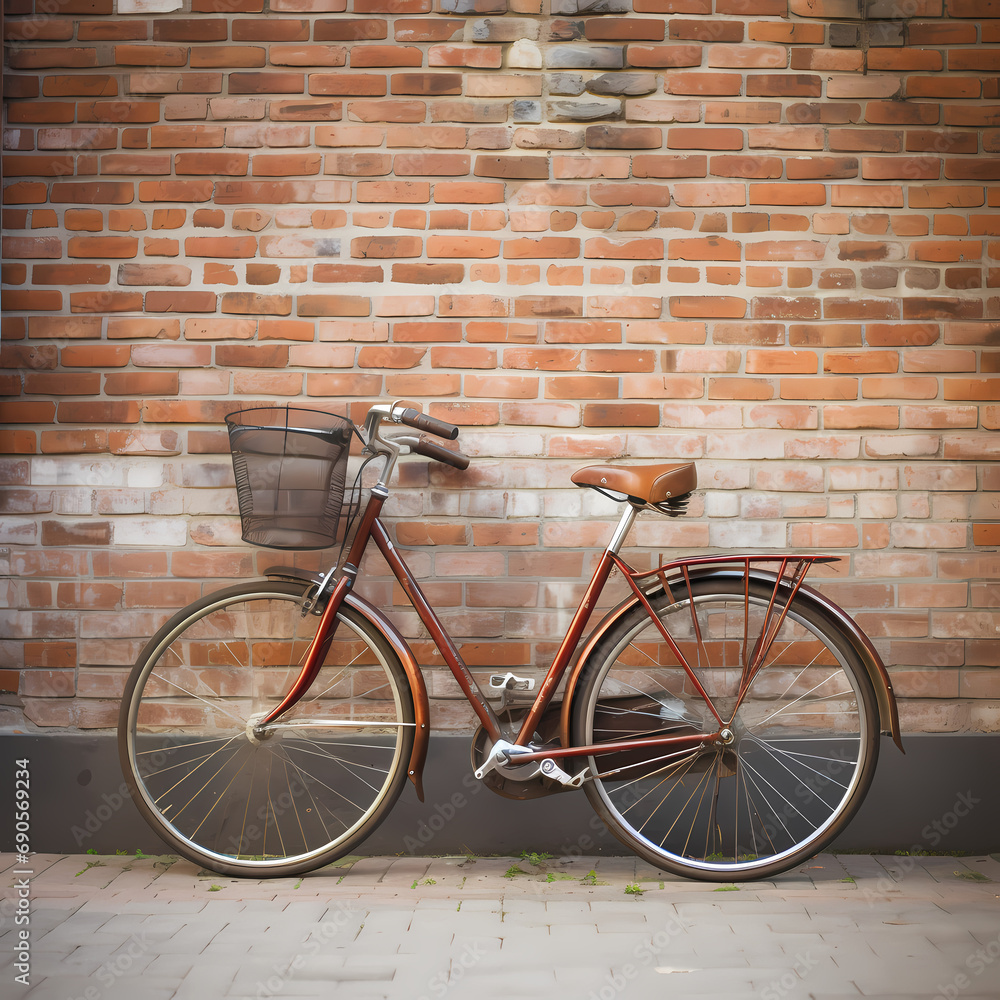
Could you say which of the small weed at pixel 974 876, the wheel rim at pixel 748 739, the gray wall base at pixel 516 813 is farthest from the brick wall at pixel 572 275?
the small weed at pixel 974 876

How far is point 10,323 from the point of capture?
8.36 feet

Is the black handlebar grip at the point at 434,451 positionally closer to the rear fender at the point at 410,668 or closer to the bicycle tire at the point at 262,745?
the rear fender at the point at 410,668

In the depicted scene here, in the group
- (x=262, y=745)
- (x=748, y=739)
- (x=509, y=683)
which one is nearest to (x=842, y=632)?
(x=748, y=739)

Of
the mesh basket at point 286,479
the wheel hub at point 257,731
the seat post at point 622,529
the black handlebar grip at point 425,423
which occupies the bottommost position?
the wheel hub at point 257,731

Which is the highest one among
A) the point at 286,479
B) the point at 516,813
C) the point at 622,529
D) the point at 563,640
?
the point at 286,479

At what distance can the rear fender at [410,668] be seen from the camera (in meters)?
2.23

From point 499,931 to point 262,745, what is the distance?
922mm

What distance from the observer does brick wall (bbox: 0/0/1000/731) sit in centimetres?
249

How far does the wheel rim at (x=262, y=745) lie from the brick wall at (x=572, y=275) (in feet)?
0.54

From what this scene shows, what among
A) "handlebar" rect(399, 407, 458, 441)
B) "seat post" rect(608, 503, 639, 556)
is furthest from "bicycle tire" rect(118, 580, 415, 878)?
"seat post" rect(608, 503, 639, 556)

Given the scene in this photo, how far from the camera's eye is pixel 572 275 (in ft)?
8.22

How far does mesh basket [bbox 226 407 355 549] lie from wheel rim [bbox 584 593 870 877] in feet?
3.34

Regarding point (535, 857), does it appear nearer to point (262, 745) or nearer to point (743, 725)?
point (743, 725)

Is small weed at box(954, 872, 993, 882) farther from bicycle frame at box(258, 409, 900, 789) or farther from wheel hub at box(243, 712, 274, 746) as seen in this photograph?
wheel hub at box(243, 712, 274, 746)
